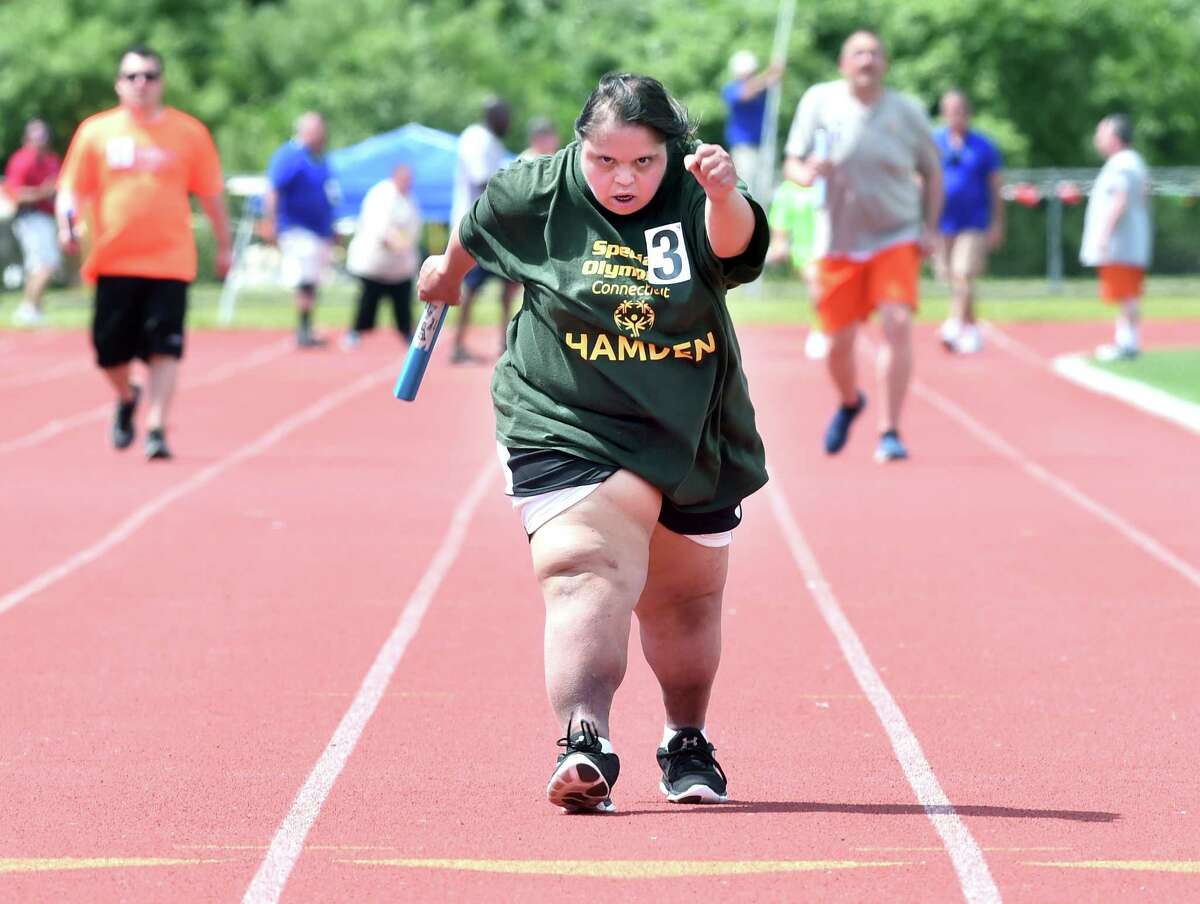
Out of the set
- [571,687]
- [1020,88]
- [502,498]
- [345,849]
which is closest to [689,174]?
[571,687]

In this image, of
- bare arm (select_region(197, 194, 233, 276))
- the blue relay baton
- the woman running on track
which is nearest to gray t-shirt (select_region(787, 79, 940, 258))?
bare arm (select_region(197, 194, 233, 276))

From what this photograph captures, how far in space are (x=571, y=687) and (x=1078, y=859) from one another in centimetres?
108

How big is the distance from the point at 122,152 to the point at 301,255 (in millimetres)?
9317

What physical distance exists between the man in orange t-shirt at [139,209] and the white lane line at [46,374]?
225 inches

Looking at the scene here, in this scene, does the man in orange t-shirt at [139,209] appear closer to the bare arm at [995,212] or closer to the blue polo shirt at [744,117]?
the bare arm at [995,212]

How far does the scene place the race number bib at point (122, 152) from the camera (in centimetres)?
1109

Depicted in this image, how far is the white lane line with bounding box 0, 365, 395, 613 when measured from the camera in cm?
786

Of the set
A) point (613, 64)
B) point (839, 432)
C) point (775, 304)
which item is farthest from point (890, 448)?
point (613, 64)

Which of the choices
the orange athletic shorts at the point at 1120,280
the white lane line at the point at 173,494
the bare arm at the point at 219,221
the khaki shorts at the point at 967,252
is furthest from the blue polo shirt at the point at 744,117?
the bare arm at the point at 219,221

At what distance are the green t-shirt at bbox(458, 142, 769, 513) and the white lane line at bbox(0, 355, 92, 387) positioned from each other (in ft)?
41.3

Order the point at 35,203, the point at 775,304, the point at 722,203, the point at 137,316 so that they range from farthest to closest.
Answer: the point at 775,304 → the point at 35,203 → the point at 137,316 → the point at 722,203

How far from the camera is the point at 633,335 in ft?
15.2

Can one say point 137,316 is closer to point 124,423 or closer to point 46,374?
point 124,423

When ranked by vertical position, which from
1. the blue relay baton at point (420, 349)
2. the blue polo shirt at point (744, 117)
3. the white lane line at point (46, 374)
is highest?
the blue relay baton at point (420, 349)
